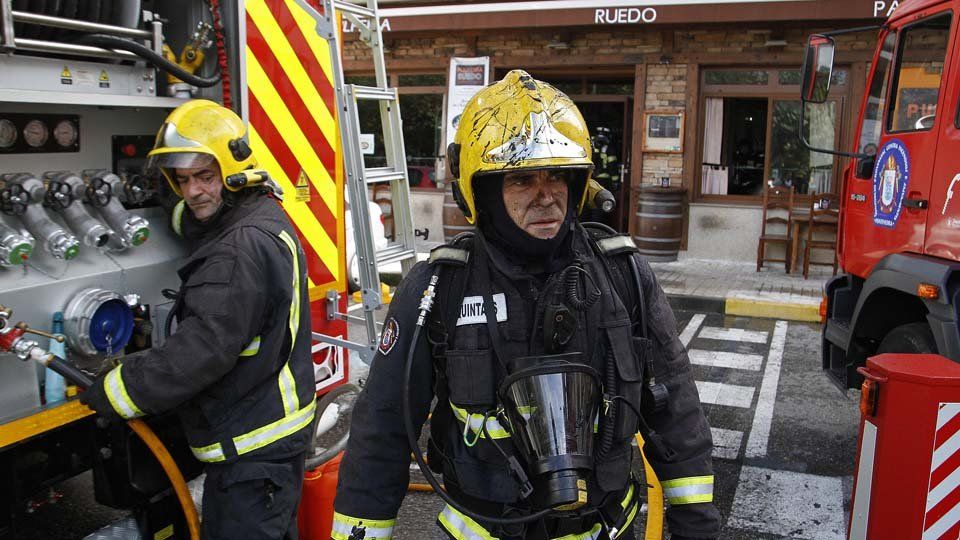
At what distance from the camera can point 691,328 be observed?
26.3 ft

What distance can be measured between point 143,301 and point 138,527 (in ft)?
2.59

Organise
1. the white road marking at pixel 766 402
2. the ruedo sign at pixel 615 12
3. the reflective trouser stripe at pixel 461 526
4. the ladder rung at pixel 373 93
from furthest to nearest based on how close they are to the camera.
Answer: the ruedo sign at pixel 615 12 → the white road marking at pixel 766 402 → the ladder rung at pixel 373 93 → the reflective trouser stripe at pixel 461 526

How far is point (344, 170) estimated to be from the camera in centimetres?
387

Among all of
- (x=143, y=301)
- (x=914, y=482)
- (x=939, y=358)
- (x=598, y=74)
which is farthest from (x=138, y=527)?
(x=598, y=74)

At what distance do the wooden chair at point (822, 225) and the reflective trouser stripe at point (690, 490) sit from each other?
8.65 m

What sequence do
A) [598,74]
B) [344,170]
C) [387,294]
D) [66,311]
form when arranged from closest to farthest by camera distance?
[66,311], [344,170], [387,294], [598,74]

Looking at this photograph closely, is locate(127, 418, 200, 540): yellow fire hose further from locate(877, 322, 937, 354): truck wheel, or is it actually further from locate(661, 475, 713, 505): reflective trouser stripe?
locate(877, 322, 937, 354): truck wheel

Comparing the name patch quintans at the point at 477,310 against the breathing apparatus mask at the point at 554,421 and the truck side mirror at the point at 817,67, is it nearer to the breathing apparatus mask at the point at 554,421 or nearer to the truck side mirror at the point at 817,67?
the breathing apparatus mask at the point at 554,421

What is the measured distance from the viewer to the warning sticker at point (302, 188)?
3.67m

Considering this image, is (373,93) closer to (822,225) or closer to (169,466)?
(169,466)

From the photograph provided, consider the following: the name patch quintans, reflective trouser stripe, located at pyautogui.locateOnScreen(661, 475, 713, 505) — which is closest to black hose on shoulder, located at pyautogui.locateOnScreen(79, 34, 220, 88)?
the name patch quintans

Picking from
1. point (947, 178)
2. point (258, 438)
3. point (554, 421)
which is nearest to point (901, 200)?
point (947, 178)

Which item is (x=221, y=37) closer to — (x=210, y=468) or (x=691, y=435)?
(x=210, y=468)

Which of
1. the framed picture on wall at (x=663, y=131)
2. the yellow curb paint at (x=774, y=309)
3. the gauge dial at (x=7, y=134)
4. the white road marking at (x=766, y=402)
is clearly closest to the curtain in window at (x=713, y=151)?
the framed picture on wall at (x=663, y=131)
